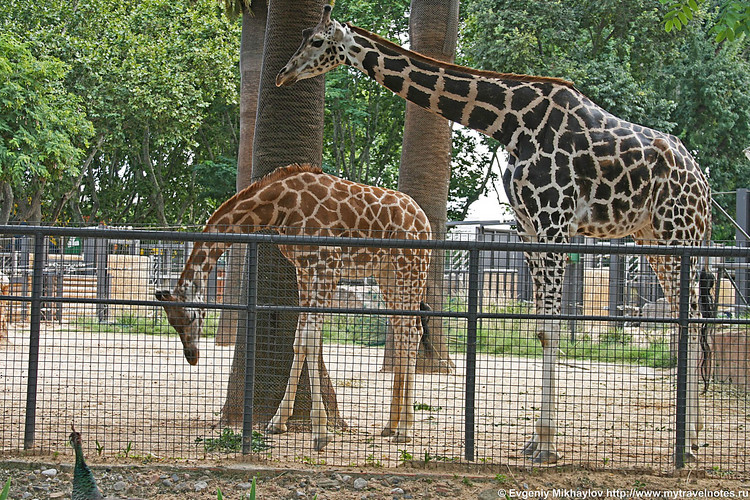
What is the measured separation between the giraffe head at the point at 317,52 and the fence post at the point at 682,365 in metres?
3.22

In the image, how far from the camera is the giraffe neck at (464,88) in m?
6.08

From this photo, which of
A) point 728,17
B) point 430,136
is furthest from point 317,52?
point 430,136

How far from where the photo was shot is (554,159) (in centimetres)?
588

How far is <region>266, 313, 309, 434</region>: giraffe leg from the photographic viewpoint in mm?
5925

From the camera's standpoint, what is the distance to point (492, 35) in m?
23.0

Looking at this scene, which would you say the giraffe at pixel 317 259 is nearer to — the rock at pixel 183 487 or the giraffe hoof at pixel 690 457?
the rock at pixel 183 487

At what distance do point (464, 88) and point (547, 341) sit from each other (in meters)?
2.16

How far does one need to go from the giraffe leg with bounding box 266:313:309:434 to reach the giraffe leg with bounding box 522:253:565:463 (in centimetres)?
181

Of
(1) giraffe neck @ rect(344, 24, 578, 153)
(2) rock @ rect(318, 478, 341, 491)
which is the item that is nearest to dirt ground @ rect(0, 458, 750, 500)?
(2) rock @ rect(318, 478, 341, 491)

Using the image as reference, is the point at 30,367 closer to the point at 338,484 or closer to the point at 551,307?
the point at 338,484

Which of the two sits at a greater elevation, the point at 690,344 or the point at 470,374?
the point at 690,344

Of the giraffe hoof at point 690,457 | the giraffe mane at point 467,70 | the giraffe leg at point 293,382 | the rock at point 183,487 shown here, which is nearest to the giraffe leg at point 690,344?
the giraffe hoof at point 690,457

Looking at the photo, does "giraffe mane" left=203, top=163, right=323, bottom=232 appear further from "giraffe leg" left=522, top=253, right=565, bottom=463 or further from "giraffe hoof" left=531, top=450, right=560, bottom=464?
"giraffe hoof" left=531, top=450, right=560, bottom=464

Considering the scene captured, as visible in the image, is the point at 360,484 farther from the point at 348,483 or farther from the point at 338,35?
the point at 338,35
